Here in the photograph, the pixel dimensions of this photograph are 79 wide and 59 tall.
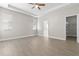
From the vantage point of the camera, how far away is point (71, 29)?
4156mm

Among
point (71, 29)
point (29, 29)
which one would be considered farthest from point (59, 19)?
point (29, 29)

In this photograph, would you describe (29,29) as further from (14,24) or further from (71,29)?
(71,29)

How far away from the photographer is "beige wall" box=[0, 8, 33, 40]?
3202 mm

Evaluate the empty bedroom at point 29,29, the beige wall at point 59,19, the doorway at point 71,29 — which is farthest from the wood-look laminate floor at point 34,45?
the doorway at point 71,29

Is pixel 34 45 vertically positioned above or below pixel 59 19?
below

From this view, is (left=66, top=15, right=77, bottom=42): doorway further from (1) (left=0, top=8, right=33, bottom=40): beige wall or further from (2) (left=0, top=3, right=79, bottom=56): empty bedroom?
(1) (left=0, top=8, right=33, bottom=40): beige wall

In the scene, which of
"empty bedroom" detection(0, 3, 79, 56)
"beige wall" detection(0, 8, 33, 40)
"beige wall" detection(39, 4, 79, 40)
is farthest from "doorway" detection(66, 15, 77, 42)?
"beige wall" detection(0, 8, 33, 40)

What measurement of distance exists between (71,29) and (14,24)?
7.25 ft

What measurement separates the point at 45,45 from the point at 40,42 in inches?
7.6

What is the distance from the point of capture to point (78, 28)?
13.1 ft

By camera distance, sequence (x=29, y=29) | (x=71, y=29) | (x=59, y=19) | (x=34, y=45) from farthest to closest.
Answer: (x=59, y=19) → (x=71, y=29) → (x=34, y=45) → (x=29, y=29)

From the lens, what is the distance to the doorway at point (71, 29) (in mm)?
3824

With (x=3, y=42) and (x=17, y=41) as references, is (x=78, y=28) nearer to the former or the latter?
(x=17, y=41)

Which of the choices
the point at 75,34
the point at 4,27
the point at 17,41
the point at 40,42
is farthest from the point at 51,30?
the point at 4,27
